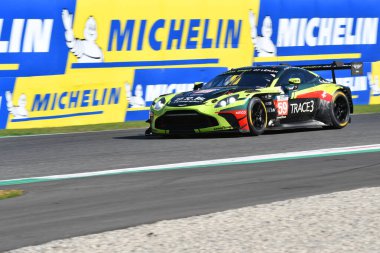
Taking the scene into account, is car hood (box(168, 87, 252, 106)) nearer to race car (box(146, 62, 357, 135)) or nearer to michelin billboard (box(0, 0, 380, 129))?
race car (box(146, 62, 357, 135))

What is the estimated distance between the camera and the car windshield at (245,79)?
545 inches

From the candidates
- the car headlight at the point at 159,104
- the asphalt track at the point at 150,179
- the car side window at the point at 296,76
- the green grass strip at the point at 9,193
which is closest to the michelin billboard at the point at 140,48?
the asphalt track at the point at 150,179

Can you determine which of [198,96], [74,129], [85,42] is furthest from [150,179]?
[85,42]

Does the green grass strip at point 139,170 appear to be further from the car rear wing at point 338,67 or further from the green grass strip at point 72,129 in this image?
the green grass strip at point 72,129

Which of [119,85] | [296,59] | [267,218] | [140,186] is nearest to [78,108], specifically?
[119,85]

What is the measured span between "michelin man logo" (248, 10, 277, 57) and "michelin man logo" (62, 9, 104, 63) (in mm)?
4139

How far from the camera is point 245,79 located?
13953 mm

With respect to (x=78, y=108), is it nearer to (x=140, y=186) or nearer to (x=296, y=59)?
(x=296, y=59)

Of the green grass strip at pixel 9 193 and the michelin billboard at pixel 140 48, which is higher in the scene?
the michelin billboard at pixel 140 48

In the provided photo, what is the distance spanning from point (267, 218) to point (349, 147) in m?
5.51

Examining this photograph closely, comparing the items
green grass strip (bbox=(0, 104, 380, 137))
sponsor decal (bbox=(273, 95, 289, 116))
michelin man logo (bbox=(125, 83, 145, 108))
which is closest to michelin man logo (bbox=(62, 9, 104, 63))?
michelin man logo (bbox=(125, 83, 145, 108))

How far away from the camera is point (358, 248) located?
210 inches

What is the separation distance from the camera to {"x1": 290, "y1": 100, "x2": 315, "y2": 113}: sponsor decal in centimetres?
1388

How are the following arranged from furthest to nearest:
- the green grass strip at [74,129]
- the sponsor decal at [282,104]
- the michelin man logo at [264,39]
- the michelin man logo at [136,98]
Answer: the michelin man logo at [264,39], the michelin man logo at [136,98], the green grass strip at [74,129], the sponsor decal at [282,104]
